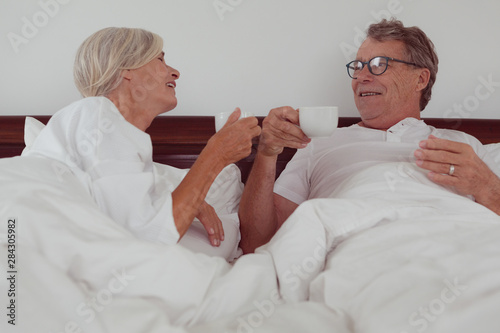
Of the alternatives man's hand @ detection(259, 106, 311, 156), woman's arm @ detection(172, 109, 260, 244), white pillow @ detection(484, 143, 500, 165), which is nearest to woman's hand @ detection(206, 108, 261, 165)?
woman's arm @ detection(172, 109, 260, 244)

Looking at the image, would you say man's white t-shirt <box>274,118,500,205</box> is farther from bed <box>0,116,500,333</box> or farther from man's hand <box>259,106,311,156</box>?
bed <box>0,116,500,333</box>

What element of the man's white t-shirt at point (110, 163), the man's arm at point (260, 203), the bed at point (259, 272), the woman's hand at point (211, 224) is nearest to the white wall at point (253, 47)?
the man's arm at point (260, 203)

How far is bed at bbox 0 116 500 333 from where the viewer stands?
73cm

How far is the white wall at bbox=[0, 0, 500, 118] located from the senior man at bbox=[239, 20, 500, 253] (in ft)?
1.03

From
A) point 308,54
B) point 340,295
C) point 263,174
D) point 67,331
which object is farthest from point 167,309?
point 308,54

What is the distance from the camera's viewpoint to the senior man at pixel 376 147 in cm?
136

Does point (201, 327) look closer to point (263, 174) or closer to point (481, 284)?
point (481, 284)

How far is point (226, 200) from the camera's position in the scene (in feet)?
5.36

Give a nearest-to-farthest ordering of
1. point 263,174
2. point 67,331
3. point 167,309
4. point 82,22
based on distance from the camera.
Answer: point 67,331 < point 167,309 < point 263,174 < point 82,22

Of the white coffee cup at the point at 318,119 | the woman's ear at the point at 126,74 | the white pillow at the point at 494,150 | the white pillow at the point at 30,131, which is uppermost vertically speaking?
the woman's ear at the point at 126,74

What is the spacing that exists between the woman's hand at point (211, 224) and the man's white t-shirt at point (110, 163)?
0.21 meters

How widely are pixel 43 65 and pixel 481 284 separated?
6.37 feet

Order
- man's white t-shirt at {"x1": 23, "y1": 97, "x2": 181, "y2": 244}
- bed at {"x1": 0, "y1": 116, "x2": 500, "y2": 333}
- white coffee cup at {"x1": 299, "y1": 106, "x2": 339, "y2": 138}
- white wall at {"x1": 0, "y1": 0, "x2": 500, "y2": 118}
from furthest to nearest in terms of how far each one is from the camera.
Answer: white wall at {"x1": 0, "y1": 0, "x2": 500, "y2": 118}
white coffee cup at {"x1": 299, "y1": 106, "x2": 339, "y2": 138}
man's white t-shirt at {"x1": 23, "y1": 97, "x2": 181, "y2": 244}
bed at {"x1": 0, "y1": 116, "x2": 500, "y2": 333}

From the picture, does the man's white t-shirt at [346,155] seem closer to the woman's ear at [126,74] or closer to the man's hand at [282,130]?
the man's hand at [282,130]
